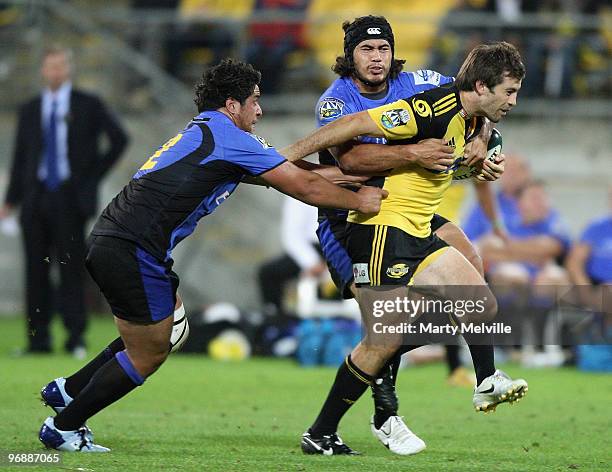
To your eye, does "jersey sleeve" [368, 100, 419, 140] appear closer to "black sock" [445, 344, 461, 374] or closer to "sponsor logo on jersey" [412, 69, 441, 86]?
"sponsor logo on jersey" [412, 69, 441, 86]

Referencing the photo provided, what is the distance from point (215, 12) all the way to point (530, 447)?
36.6ft

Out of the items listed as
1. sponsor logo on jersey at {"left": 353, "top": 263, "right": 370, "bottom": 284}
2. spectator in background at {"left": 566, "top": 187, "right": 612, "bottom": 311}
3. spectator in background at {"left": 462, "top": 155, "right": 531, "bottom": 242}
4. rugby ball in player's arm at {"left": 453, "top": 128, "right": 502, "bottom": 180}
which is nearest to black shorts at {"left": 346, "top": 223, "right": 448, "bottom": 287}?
sponsor logo on jersey at {"left": 353, "top": 263, "right": 370, "bottom": 284}

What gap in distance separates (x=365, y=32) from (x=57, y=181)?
631cm

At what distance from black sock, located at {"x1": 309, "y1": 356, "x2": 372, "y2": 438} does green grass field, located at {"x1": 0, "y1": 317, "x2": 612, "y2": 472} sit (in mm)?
237

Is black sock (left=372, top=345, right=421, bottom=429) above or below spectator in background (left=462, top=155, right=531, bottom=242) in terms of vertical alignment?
below

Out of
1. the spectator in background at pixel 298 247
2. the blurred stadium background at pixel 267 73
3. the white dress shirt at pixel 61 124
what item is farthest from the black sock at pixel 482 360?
the blurred stadium background at pixel 267 73

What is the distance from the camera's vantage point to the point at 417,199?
24.0ft

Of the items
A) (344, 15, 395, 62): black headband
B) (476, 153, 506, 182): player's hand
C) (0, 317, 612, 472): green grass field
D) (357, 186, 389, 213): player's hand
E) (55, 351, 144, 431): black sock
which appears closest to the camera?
(0, 317, 612, 472): green grass field

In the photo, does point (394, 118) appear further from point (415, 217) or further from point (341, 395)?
point (341, 395)

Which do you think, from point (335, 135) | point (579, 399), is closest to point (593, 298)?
point (579, 399)

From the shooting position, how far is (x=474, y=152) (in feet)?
24.0

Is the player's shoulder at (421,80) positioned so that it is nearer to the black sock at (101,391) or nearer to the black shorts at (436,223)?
the black shorts at (436,223)

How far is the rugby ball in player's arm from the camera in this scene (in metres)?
7.46

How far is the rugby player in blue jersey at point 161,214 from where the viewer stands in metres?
6.95
